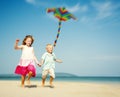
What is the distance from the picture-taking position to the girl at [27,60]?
7.87 m

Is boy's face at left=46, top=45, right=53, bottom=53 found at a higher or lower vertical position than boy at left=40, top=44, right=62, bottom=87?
higher

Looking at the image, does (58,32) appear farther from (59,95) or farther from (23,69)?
(59,95)

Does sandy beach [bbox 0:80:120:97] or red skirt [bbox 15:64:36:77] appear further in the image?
red skirt [bbox 15:64:36:77]

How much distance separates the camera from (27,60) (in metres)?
8.04

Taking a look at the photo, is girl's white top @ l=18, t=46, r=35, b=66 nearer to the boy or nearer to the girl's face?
the girl's face

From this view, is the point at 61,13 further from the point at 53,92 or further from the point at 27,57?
the point at 53,92

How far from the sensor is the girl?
25.8 ft

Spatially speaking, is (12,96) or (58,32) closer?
(12,96)

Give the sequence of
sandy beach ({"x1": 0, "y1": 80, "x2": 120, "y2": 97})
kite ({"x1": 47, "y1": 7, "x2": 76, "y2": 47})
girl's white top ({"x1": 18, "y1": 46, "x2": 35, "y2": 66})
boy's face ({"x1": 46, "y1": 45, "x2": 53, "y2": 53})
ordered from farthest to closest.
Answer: kite ({"x1": 47, "y1": 7, "x2": 76, "y2": 47}), boy's face ({"x1": 46, "y1": 45, "x2": 53, "y2": 53}), girl's white top ({"x1": 18, "y1": 46, "x2": 35, "y2": 66}), sandy beach ({"x1": 0, "y1": 80, "x2": 120, "y2": 97})

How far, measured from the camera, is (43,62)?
848cm

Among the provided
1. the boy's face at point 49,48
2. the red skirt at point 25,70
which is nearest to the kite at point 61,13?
the boy's face at point 49,48

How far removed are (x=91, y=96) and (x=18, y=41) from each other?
3128mm

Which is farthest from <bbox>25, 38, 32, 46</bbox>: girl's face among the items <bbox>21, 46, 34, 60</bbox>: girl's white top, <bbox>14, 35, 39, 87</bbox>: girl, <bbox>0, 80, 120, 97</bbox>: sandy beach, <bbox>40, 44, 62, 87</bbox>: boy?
<bbox>0, 80, 120, 97</bbox>: sandy beach

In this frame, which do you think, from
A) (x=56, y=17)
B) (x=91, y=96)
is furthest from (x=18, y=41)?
(x=91, y=96)
